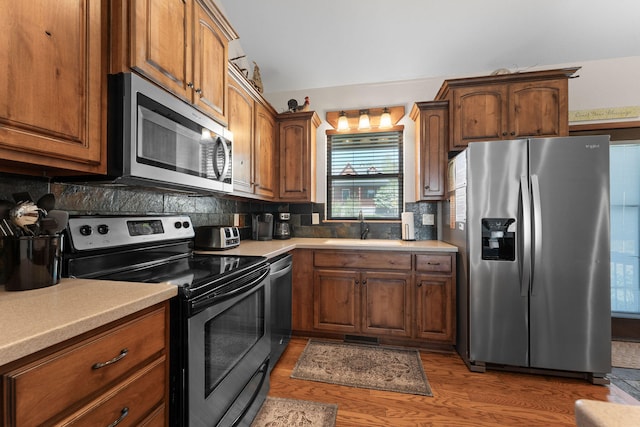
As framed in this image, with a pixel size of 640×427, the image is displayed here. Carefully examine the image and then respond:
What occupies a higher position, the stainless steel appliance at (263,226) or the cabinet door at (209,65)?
the cabinet door at (209,65)

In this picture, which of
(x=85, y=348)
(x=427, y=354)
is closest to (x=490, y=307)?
(x=427, y=354)

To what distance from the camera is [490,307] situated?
6.71 feet

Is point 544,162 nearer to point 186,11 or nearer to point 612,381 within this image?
point 612,381

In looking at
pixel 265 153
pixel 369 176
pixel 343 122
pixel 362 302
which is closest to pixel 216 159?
pixel 265 153

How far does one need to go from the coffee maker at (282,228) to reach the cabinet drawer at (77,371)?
79.7 inches

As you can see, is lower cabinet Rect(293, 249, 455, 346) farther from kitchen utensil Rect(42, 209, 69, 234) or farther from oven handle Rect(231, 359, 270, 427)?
kitchen utensil Rect(42, 209, 69, 234)

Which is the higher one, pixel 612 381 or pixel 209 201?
pixel 209 201

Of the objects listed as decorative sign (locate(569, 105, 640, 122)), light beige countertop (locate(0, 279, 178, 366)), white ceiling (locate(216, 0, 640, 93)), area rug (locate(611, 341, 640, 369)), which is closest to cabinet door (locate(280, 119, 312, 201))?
white ceiling (locate(216, 0, 640, 93))

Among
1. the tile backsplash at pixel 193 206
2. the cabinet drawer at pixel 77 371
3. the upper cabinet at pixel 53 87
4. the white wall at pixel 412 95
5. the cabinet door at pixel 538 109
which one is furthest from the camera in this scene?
the white wall at pixel 412 95

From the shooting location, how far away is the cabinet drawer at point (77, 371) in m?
0.57

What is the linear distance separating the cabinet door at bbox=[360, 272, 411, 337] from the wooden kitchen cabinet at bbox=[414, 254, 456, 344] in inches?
3.9

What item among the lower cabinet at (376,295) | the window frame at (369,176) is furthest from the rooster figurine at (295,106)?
the lower cabinet at (376,295)

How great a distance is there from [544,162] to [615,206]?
152 cm

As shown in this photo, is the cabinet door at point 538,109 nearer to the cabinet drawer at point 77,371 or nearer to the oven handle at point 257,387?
the oven handle at point 257,387
